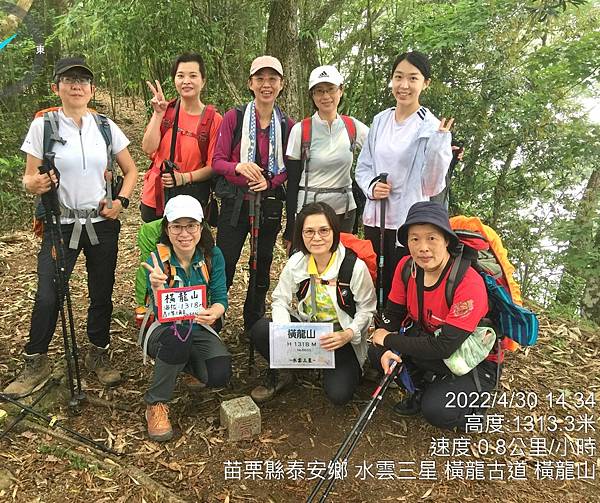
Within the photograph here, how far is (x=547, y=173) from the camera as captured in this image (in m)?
8.98

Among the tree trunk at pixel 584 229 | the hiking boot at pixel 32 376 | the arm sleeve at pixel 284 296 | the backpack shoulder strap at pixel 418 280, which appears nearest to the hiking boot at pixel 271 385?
the arm sleeve at pixel 284 296

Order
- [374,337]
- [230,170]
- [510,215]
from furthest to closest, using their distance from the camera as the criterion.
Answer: [510,215] → [230,170] → [374,337]

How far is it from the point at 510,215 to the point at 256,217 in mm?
7203

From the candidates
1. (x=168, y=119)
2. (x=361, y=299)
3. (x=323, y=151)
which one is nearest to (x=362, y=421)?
(x=361, y=299)

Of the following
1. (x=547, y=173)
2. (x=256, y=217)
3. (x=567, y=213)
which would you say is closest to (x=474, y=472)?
(x=256, y=217)

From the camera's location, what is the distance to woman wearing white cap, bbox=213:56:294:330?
12.9 feet

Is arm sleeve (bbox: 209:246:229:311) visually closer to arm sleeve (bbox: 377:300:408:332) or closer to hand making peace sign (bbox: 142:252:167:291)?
hand making peace sign (bbox: 142:252:167:291)

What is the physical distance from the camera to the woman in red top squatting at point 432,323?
10.4 ft

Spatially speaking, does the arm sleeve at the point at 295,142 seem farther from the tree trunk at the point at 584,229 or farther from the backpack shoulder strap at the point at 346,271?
the tree trunk at the point at 584,229

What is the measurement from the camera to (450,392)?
3.51 metres

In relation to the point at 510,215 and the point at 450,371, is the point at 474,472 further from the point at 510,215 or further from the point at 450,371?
the point at 510,215

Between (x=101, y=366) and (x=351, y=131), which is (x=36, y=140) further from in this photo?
(x=351, y=131)

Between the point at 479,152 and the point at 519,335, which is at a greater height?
the point at 479,152

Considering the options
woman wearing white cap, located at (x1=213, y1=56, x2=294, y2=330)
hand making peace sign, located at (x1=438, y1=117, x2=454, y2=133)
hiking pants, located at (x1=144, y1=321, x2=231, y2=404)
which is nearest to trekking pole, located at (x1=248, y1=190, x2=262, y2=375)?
woman wearing white cap, located at (x1=213, y1=56, x2=294, y2=330)
